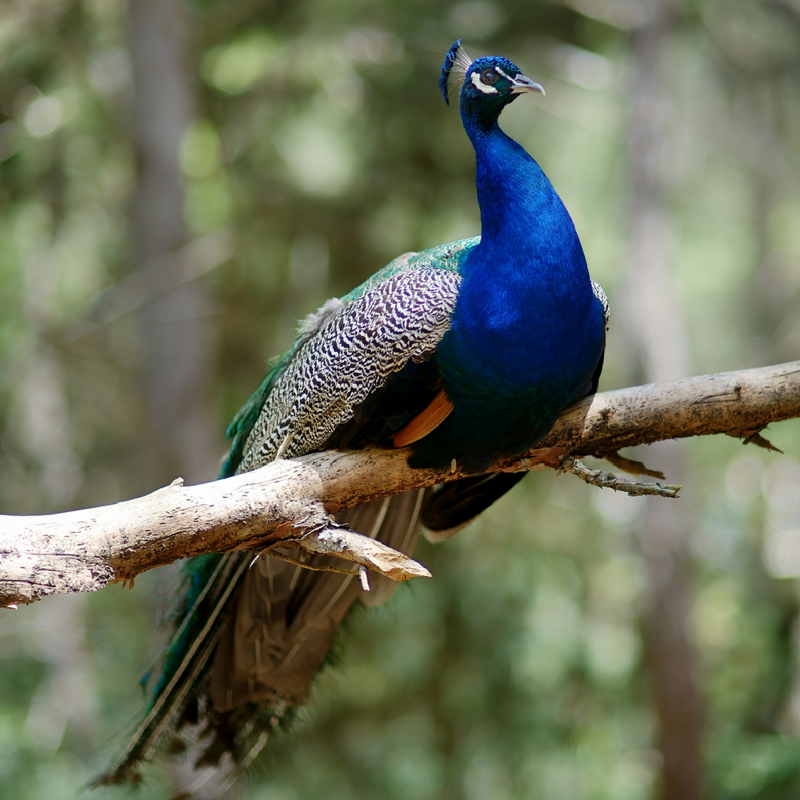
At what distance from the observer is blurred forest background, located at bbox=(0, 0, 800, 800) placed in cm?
730

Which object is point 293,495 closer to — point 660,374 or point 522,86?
point 522,86

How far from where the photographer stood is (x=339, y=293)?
8.23 m

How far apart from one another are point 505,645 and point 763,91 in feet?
29.9

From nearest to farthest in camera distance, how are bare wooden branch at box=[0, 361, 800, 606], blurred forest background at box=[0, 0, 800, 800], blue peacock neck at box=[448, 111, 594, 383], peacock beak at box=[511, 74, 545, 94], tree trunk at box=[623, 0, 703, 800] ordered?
bare wooden branch at box=[0, 361, 800, 606], blue peacock neck at box=[448, 111, 594, 383], peacock beak at box=[511, 74, 545, 94], blurred forest background at box=[0, 0, 800, 800], tree trunk at box=[623, 0, 703, 800]

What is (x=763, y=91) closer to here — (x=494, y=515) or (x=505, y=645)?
(x=494, y=515)

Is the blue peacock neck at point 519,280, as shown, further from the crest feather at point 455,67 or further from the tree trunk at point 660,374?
the tree trunk at point 660,374

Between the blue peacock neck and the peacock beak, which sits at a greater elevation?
the peacock beak

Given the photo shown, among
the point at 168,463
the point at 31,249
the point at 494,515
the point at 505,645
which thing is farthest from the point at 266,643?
the point at 31,249

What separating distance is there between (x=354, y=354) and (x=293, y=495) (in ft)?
2.05

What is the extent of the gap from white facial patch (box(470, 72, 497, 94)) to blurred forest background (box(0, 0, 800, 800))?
11.7ft

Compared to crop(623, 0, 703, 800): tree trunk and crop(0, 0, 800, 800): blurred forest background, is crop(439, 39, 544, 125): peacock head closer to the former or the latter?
crop(0, 0, 800, 800): blurred forest background

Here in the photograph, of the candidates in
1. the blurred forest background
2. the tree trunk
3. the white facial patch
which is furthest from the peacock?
the tree trunk

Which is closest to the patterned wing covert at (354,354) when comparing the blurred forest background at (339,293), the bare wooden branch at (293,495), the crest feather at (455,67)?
the bare wooden branch at (293,495)

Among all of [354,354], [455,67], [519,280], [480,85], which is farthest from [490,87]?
[354,354]
